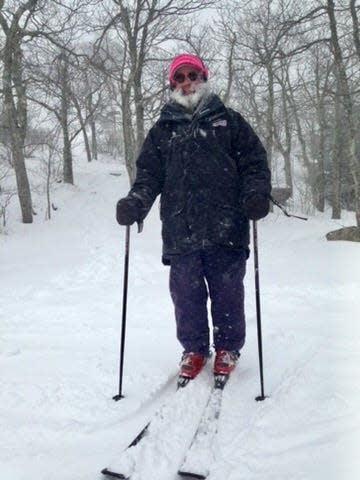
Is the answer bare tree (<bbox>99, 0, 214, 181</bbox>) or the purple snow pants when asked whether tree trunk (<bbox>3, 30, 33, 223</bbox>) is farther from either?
the purple snow pants

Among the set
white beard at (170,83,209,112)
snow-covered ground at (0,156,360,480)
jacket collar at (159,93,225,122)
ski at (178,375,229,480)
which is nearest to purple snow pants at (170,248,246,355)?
snow-covered ground at (0,156,360,480)

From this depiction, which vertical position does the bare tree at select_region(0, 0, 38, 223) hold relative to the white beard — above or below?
above

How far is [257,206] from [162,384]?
1335 millimetres

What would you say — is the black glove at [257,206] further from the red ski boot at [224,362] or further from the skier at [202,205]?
the red ski boot at [224,362]

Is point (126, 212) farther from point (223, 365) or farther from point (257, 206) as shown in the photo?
point (223, 365)

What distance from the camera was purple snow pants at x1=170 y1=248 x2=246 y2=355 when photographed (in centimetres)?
294


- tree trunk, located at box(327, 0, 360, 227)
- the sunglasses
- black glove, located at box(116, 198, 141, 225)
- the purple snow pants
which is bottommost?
the purple snow pants

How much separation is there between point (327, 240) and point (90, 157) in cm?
2258

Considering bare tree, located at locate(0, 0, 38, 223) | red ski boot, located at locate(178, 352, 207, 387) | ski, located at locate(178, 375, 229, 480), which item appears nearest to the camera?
ski, located at locate(178, 375, 229, 480)

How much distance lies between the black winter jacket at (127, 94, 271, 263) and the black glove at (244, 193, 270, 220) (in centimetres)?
9

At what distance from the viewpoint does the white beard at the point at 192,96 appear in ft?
9.93

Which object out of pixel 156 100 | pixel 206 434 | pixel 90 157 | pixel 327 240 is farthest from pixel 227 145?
pixel 90 157

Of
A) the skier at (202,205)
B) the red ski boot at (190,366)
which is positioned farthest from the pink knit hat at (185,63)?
the red ski boot at (190,366)

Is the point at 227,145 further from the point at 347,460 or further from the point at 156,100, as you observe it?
the point at 156,100
